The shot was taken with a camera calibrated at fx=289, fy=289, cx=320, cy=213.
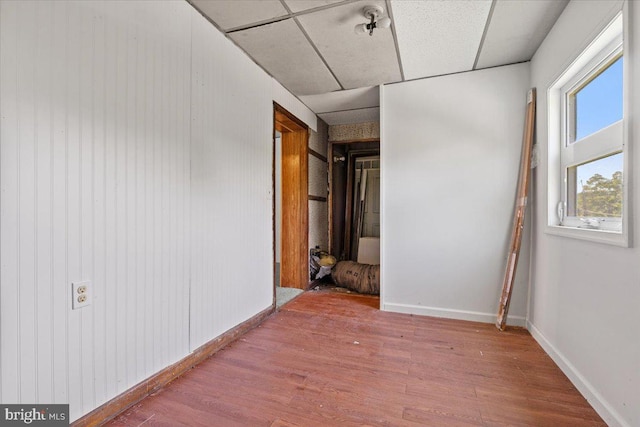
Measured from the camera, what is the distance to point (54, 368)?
121cm

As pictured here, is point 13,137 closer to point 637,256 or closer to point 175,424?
point 175,424

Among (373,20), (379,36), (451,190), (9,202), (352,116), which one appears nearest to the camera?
(9,202)

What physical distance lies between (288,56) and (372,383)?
2555mm

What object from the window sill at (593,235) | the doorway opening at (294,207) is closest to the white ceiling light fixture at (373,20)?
the doorway opening at (294,207)

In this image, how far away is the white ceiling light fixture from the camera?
1.89 metres

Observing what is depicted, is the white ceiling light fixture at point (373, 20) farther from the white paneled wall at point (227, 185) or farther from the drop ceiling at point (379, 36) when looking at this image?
the white paneled wall at point (227, 185)

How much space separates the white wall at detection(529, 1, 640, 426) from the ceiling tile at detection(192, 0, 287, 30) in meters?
1.83

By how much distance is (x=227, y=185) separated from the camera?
7.48 ft

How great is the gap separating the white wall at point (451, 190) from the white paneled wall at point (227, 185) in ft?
4.07

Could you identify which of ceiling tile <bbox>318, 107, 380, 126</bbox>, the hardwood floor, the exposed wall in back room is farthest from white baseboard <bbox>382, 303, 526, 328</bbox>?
ceiling tile <bbox>318, 107, 380, 126</bbox>

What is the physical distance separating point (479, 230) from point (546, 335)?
0.96 meters

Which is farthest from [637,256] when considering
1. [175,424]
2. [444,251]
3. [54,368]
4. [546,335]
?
[54,368]
